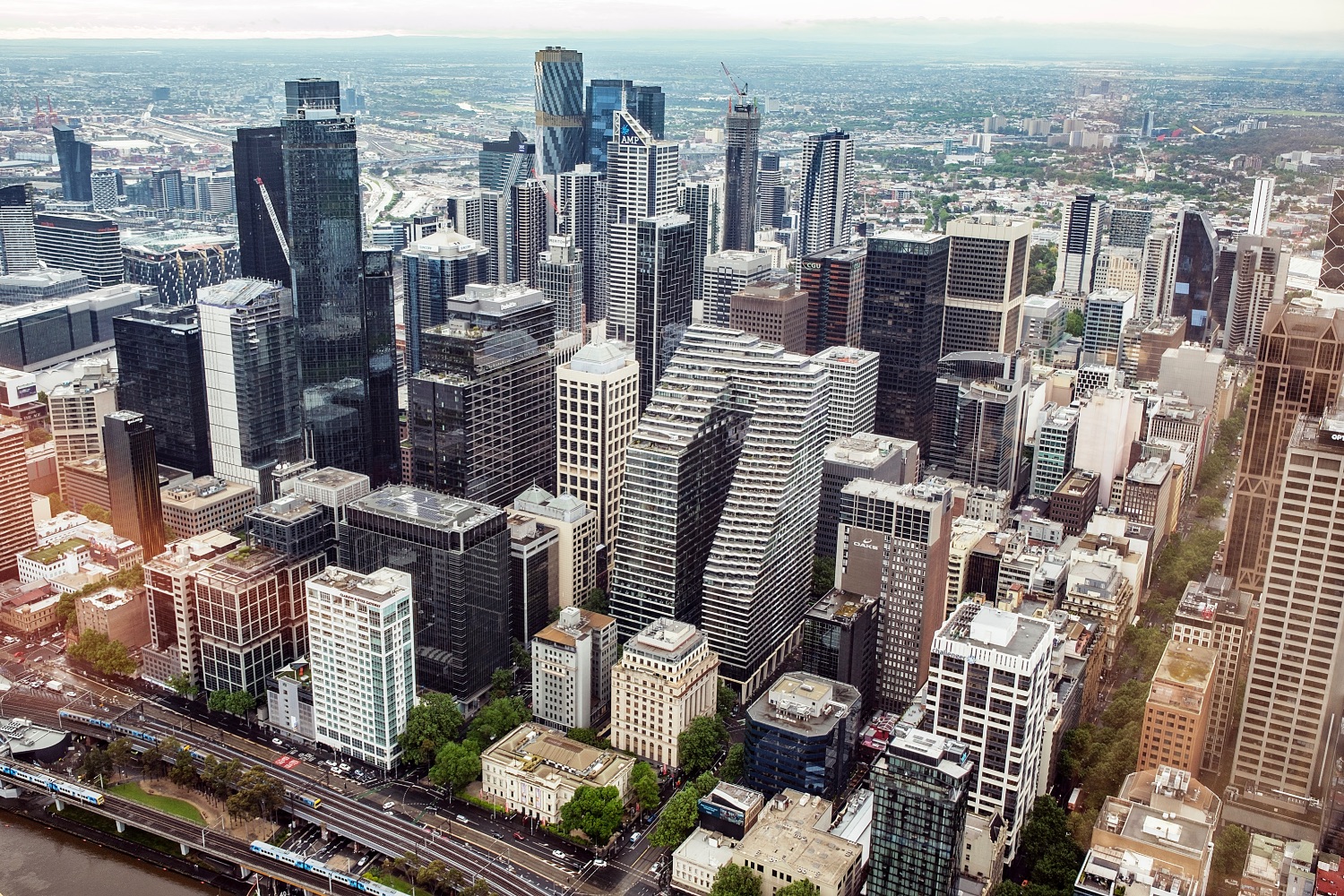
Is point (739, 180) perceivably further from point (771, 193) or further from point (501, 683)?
point (501, 683)

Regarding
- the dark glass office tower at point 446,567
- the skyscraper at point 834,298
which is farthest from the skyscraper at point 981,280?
the dark glass office tower at point 446,567

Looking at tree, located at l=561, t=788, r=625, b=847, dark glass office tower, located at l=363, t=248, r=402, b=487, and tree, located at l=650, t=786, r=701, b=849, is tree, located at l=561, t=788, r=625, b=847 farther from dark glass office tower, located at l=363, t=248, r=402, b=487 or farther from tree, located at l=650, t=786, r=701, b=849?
dark glass office tower, located at l=363, t=248, r=402, b=487

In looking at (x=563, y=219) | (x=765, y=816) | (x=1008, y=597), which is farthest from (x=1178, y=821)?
(x=563, y=219)

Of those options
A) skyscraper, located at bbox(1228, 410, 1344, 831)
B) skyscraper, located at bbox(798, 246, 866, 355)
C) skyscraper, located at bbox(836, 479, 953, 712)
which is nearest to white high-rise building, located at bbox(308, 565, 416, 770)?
skyscraper, located at bbox(836, 479, 953, 712)

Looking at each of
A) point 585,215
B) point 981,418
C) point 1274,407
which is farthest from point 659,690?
point 585,215

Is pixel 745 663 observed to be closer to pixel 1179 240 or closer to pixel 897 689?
pixel 897 689
